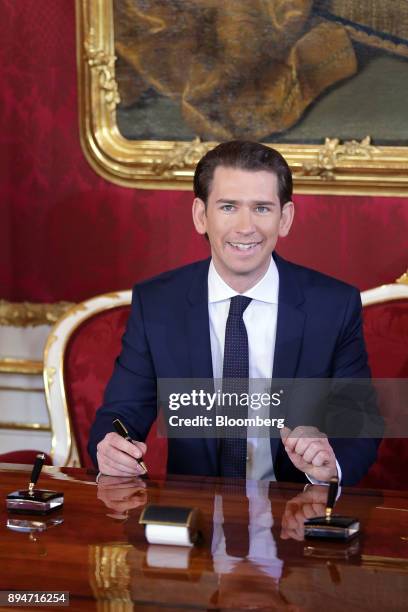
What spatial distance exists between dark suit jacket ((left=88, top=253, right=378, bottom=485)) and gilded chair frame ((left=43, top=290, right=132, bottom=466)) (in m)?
0.48

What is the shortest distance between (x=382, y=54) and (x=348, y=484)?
163 centimetres

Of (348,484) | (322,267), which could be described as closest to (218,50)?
(322,267)

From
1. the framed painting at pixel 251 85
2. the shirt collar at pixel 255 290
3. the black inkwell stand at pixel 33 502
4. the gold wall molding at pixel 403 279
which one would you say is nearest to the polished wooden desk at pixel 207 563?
the black inkwell stand at pixel 33 502

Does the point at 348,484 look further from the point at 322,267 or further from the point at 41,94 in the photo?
the point at 41,94

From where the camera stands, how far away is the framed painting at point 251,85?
3336 millimetres

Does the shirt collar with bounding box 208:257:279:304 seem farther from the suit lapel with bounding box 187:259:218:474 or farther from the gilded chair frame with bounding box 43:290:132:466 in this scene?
the gilded chair frame with bounding box 43:290:132:466

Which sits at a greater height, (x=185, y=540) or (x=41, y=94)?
(x=41, y=94)

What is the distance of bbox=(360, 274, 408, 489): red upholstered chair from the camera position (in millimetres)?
2984

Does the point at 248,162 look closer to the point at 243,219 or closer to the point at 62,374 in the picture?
the point at 243,219

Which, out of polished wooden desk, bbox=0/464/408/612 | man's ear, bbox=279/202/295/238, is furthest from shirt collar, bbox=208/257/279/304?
polished wooden desk, bbox=0/464/408/612

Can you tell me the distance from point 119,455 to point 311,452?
419 millimetres

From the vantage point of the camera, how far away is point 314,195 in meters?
3.48

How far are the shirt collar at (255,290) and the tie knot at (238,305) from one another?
0.02 meters

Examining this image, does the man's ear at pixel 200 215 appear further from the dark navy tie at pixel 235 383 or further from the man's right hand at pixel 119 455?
the man's right hand at pixel 119 455
